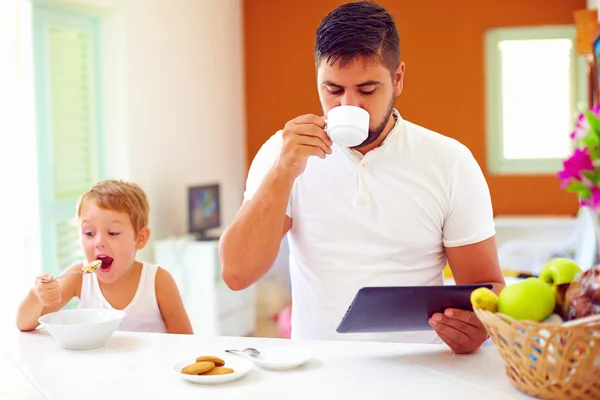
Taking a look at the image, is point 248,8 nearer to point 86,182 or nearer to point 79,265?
point 86,182

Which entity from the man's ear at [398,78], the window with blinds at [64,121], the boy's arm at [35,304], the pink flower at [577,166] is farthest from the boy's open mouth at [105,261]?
the window with blinds at [64,121]

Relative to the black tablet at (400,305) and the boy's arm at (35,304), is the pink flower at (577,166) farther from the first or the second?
the boy's arm at (35,304)

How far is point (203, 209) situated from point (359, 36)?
11.6 feet

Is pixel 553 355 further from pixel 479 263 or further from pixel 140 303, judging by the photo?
pixel 140 303

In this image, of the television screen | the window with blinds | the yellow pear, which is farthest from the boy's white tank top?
the television screen

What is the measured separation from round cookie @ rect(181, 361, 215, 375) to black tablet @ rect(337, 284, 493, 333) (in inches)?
10.3

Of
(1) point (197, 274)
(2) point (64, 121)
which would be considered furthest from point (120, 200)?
(1) point (197, 274)

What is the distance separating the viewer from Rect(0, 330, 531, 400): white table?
128 cm

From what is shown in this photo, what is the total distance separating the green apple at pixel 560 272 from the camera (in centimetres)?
126

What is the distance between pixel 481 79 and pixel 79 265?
4401 mm

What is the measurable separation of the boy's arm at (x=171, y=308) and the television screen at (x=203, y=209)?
9.30ft

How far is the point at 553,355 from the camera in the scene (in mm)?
1146

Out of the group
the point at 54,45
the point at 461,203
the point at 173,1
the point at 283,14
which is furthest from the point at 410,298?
the point at 283,14

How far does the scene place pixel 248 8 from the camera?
629 cm
